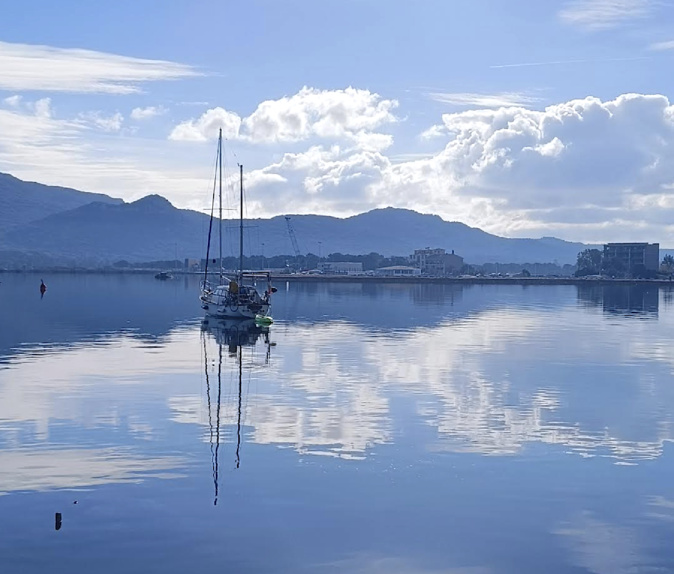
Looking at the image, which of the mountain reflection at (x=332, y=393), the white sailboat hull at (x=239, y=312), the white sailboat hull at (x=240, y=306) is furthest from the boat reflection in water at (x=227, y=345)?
the white sailboat hull at (x=240, y=306)

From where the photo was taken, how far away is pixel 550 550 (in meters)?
27.1

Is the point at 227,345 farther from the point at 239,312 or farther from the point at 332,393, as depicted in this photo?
the point at 332,393

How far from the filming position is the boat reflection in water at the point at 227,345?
40.0 metres

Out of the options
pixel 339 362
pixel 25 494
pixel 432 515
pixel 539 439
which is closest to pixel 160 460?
pixel 25 494

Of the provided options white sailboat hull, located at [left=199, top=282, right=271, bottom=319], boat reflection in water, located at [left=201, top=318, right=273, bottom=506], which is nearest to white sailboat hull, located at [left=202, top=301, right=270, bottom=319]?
white sailboat hull, located at [left=199, top=282, right=271, bottom=319]

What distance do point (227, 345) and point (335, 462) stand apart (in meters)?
48.4

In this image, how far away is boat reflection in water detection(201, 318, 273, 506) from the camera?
40000mm

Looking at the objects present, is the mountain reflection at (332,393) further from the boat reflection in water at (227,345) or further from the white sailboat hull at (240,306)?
the white sailboat hull at (240,306)

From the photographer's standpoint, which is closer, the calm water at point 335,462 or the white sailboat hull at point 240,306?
the calm water at point 335,462

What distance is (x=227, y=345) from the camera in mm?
84062

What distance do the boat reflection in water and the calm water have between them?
23 centimetres

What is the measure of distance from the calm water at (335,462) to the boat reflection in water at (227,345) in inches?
9.2

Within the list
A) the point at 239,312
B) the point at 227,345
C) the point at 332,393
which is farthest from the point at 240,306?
the point at 332,393

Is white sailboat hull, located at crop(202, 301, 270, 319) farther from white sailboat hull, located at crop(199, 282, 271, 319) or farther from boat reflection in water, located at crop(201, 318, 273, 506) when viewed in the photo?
boat reflection in water, located at crop(201, 318, 273, 506)
